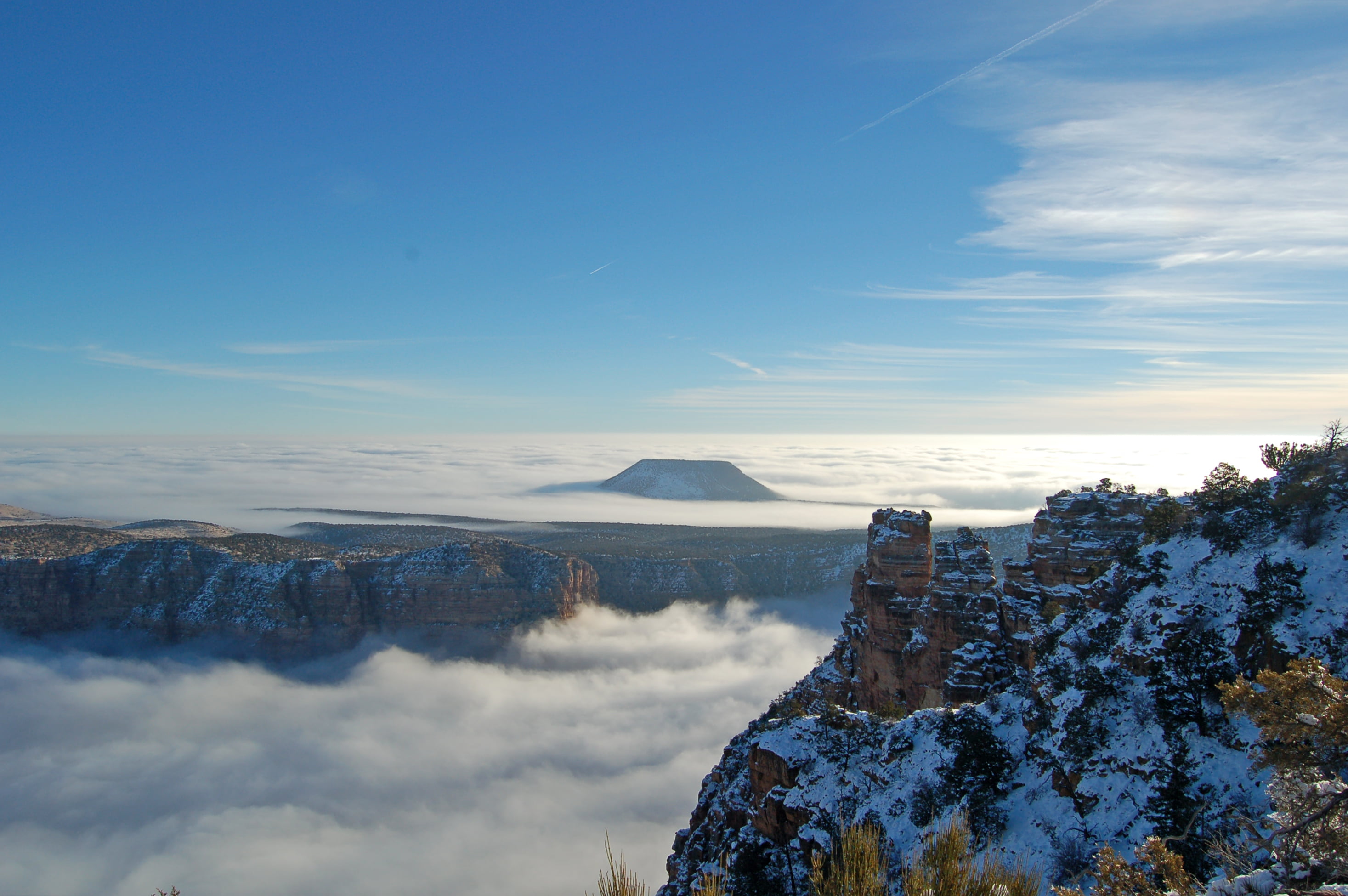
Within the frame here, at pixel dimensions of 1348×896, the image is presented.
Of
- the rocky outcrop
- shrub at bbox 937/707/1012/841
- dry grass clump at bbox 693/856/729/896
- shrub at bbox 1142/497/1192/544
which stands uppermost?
shrub at bbox 1142/497/1192/544


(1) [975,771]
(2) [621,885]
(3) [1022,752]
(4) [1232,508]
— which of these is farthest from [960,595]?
(2) [621,885]

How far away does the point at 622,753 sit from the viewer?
97.9 m

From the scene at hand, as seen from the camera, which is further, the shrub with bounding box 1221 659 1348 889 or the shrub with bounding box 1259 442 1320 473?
the shrub with bounding box 1259 442 1320 473

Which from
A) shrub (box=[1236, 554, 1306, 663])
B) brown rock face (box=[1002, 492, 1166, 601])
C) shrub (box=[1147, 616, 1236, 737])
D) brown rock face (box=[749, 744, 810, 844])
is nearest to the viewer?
shrub (box=[1147, 616, 1236, 737])

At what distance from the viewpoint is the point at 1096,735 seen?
22.3 metres

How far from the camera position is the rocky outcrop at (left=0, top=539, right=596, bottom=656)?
121375 millimetres

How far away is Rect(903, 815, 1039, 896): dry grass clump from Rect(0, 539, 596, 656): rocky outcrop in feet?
407

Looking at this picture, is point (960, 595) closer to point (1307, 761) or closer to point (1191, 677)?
point (1191, 677)

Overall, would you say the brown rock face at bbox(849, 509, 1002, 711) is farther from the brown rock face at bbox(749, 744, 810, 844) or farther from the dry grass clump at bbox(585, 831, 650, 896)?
the dry grass clump at bbox(585, 831, 650, 896)

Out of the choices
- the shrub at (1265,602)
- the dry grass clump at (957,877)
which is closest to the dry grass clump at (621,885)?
the dry grass clump at (957,877)

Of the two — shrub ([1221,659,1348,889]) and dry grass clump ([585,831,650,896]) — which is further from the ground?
shrub ([1221,659,1348,889])

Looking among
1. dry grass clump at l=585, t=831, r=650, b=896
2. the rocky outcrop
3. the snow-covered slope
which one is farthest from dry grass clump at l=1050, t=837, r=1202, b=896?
the rocky outcrop

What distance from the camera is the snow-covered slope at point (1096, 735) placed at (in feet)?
66.4

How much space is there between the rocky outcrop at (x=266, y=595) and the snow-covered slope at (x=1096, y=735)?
10695 cm
